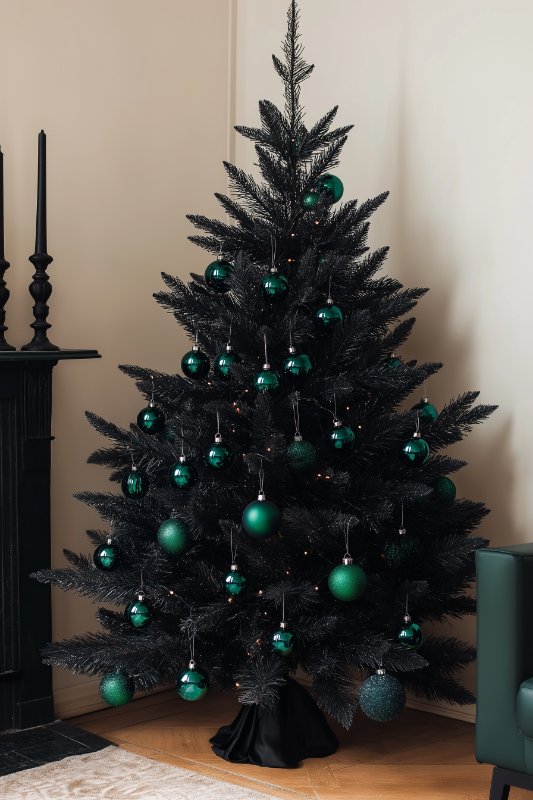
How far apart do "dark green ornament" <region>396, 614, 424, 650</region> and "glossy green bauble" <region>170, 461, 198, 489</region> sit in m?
0.59

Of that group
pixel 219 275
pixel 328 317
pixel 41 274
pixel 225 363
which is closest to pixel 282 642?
pixel 225 363

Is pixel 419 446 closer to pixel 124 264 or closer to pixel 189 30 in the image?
pixel 124 264

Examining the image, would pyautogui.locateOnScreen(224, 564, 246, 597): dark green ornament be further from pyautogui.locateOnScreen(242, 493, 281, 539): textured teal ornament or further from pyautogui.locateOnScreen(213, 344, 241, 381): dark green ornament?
pyautogui.locateOnScreen(213, 344, 241, 381): dark green ornament

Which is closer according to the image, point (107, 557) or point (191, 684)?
point (191, 684)

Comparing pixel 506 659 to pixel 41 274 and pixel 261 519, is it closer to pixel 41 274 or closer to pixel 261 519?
pixel 261 519

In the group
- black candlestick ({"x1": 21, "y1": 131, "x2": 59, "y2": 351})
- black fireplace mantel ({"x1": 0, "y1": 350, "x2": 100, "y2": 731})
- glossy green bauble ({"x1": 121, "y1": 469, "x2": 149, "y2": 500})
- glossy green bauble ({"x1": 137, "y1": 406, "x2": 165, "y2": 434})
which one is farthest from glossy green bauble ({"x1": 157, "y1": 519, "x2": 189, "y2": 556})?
black candlestick ({"x1": 21, "y1": 131, "x2": 59, "y2": 351})

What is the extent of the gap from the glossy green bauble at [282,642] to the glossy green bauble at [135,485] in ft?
1.56

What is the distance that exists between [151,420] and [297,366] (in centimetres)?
40

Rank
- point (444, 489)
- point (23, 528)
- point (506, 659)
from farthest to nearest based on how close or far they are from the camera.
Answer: point (23, 528) < point (444, 489) < point (506, 659)

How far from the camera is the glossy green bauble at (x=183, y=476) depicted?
240 cm

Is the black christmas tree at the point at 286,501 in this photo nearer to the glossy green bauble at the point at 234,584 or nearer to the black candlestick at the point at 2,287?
the glossy green bauble at the point at 234,584

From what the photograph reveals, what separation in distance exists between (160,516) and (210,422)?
0.29 metres

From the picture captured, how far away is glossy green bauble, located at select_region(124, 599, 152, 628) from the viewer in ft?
8.00

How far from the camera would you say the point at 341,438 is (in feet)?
7.70
